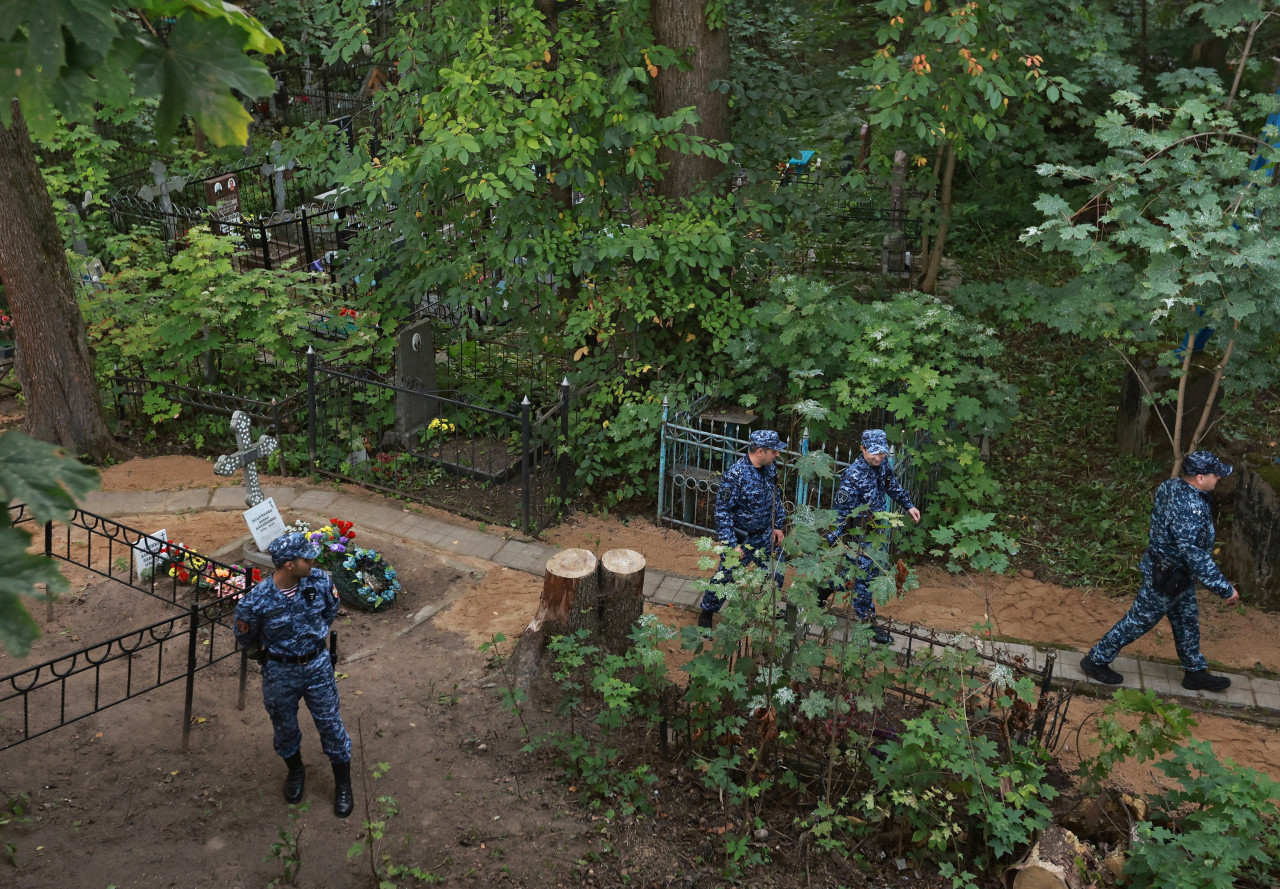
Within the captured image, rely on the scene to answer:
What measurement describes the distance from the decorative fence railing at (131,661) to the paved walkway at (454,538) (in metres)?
1.32

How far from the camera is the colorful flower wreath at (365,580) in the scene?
7551 millimetres

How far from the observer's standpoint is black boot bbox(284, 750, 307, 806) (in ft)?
18.1

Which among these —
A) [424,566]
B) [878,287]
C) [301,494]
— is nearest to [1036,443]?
[878,287]

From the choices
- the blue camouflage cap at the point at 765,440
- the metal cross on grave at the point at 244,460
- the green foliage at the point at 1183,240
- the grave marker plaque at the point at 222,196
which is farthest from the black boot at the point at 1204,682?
the grave marker plaque at the point at 222,196

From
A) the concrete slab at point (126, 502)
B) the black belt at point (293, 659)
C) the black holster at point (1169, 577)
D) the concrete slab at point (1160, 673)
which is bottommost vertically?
the concrete slab at point (1160, 673)

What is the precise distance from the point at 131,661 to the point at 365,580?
1.71 meters

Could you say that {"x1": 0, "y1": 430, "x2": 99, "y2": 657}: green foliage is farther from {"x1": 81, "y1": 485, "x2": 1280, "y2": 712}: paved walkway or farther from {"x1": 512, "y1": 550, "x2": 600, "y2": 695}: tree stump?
{"x1": 81, "y1": 485, "x2": 1280, "y2": 712}: paved walkway

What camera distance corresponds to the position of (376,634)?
7355mm

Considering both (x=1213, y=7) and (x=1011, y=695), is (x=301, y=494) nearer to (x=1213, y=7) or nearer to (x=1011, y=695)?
(x=1011, y=695)

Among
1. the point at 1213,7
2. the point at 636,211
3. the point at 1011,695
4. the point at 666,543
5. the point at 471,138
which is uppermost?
the point at 1213,7

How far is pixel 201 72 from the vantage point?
111 inches

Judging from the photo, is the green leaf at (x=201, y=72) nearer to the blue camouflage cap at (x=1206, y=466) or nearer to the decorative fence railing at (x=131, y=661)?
the decorative fence railing at (x=131, y=661)

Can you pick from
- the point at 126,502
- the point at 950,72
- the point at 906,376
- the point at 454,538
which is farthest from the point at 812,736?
the point at 126,502

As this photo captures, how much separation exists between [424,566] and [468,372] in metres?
Result: 3.90
